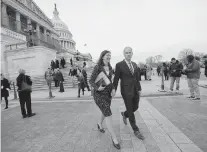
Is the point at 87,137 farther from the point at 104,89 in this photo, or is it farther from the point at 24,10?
the point at 24,10

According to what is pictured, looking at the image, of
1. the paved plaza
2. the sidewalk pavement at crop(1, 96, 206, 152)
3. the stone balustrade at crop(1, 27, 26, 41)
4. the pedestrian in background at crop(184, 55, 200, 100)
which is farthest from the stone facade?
the pedestrian in background at crop(184, 55, 200, 100)

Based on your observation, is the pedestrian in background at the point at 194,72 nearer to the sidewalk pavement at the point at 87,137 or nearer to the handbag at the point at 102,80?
the sidewalk pavement at the point at 87,137

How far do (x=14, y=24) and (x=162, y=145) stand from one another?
1245 inches

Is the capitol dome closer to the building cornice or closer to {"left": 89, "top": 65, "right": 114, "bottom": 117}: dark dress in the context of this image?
the building cornice

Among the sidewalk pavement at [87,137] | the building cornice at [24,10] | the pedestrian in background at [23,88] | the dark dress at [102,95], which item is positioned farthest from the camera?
the building cornice at [24,10]

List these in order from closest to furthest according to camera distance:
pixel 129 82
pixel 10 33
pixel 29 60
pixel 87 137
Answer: pixel 129 82, pixel 87 137, pixel 29 60, pixel 10 33

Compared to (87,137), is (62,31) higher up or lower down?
higher up

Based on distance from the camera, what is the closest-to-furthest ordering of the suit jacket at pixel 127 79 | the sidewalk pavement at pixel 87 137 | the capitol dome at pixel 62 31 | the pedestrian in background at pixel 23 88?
the sidewalk pavement at pixel 87 137 → the suit jacket at pixel 127 79 → the pedestrian in background at pixel 23 88 → the capitol dome at pixel 62 31

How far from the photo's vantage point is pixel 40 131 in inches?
152

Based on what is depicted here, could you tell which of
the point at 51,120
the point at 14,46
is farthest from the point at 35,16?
the point at 51,120

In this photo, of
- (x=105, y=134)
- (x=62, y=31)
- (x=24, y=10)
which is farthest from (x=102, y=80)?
(x=62, y=31)

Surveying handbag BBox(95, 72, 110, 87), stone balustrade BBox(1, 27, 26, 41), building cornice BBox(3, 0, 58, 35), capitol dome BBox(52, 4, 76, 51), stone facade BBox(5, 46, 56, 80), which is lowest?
handbag BBox(95, 72, 110, 87)

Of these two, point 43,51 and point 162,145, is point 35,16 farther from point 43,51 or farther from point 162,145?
point 162,145

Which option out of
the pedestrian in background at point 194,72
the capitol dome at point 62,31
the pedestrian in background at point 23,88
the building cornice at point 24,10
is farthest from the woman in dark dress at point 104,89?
the capitol dome at point 62,31
